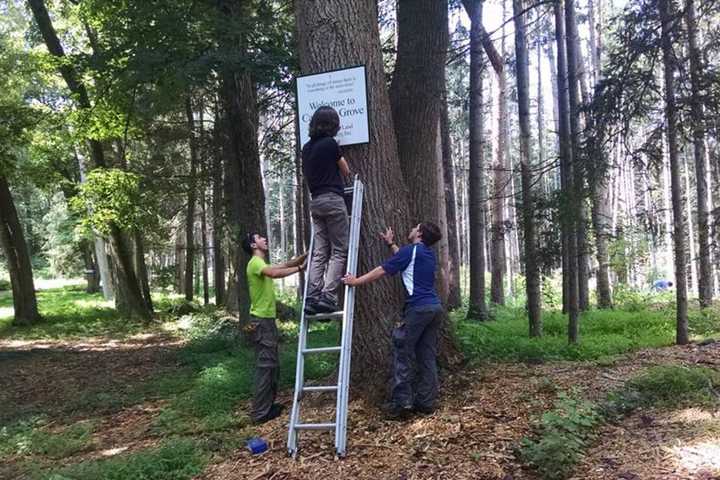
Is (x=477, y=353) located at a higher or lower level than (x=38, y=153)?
lower

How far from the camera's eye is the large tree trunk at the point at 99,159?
1581 cm

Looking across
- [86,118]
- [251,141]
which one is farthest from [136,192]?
[251,141]

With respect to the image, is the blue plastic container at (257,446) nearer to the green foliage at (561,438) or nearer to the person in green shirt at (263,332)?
the person in green shirt at (263,332)

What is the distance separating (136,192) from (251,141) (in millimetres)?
5494

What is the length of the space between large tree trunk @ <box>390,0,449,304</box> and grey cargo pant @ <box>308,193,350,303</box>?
1.41 meters

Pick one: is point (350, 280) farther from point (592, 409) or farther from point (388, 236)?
point (592, 409)

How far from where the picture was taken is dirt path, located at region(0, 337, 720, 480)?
13.4 ft

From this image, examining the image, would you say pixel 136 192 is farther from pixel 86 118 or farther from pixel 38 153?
pixel 38 153

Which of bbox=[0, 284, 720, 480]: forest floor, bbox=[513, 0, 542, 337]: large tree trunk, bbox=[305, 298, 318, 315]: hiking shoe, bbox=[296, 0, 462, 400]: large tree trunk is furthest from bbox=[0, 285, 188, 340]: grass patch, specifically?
bbox=[305, 298, 318, 315]: hiking shoe

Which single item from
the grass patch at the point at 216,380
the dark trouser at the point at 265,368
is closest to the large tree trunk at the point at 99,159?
the grass patch at the point at 216,380

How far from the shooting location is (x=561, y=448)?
13.5ft

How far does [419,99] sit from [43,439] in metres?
6.30

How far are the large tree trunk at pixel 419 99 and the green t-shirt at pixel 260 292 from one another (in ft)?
6.02

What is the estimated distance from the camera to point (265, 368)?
19.8ft
